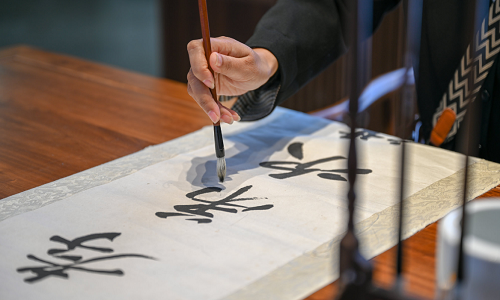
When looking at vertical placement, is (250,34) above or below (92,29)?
above

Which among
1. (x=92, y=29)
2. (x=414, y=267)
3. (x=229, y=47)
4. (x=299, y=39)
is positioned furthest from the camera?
(x=92, y=29)

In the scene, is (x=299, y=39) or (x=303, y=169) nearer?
(x=303, y=169)

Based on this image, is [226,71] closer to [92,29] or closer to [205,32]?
[205,32]

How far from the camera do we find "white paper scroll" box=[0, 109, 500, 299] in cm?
44

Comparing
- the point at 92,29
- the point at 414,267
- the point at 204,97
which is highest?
the point at 204,97

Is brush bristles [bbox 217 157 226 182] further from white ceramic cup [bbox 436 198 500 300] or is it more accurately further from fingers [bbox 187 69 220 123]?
white ceramic cup [bbox 436 198 500 300]

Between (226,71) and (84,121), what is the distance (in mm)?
296

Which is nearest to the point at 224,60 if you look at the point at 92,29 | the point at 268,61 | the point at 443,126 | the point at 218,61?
the point at 218,61

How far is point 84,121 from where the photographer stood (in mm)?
827

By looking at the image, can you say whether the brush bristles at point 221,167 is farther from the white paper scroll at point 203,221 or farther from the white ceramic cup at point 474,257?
the white ceramic cup at point 474,257

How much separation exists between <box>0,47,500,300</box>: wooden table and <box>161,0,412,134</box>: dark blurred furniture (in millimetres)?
442

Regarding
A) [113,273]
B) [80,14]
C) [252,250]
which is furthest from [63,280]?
[80,14]

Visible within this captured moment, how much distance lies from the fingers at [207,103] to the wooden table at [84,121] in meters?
0.15

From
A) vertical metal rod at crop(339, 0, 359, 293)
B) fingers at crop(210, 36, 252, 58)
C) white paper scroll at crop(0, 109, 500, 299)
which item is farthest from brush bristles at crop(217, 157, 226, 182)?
vertical metal rod at crop(339, 0, 359, 293)
